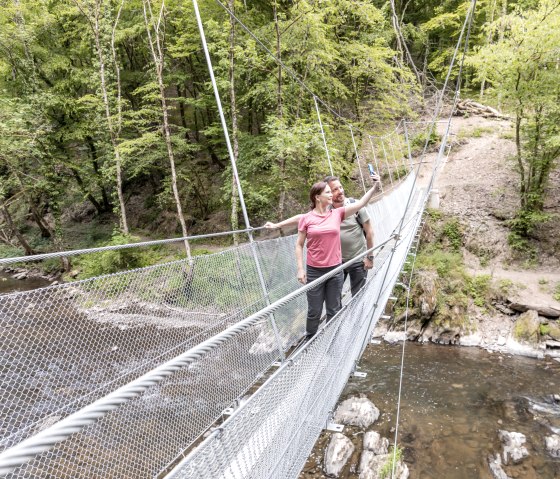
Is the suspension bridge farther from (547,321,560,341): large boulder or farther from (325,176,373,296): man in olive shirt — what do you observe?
(547,321,560,341): large boulder

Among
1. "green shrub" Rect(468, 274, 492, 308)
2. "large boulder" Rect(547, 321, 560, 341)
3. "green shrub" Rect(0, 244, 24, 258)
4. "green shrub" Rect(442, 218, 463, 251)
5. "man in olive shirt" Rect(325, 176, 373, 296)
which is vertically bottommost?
"large boulder" Rect(547, 321, 560, 341)

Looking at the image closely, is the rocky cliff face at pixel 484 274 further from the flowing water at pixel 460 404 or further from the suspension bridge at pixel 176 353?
the suspension bridge at pixel 176 353

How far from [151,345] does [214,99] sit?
668 centimetres

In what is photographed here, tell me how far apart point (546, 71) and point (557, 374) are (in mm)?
4363

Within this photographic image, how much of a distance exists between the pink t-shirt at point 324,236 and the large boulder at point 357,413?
2608mm

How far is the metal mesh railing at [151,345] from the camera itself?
182cm

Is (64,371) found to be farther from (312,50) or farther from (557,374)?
(312,50)

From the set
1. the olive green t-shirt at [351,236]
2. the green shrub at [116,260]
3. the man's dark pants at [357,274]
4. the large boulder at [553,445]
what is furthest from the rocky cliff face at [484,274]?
the green shrub at [116,260]

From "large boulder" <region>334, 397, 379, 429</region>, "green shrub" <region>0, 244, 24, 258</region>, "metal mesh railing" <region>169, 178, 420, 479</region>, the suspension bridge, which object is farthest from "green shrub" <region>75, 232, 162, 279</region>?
"metal mesh railing" <region>169, 178, 420, 479</region>

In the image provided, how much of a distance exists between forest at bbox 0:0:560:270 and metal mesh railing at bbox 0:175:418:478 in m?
3.64

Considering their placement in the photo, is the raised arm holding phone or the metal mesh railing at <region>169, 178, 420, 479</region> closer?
the metal mesh railing at <region>169, 178, 420, 479</region>

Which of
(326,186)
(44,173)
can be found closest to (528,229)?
(326,186)

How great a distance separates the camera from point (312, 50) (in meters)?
6.31

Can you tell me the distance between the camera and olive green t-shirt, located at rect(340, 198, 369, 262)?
2197 mm
